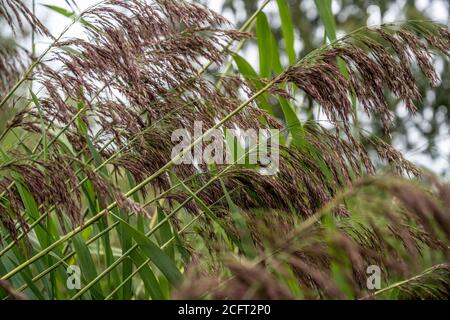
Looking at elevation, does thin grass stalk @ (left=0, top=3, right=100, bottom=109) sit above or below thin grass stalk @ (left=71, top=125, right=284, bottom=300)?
above

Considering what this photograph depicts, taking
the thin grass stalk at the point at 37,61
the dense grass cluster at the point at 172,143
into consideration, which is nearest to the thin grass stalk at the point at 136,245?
the dense grass cluster at the point at 172,143

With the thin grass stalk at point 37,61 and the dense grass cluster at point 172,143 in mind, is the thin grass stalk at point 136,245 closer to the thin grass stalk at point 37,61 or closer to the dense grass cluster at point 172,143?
the dense grass cluster at point 172,143

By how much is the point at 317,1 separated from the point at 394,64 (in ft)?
1.78

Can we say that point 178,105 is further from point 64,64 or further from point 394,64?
point 394,64

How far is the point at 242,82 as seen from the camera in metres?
2.66

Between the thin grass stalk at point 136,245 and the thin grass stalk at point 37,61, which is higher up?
the thin grass stalk at point 37,61

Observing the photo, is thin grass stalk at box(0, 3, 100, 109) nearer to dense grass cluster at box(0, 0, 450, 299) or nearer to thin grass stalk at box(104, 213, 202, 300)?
dense grass cluster at box(0, 0, 450, 299)

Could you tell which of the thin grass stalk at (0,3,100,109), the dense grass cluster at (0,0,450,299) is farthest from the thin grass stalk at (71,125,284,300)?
the thin grass stalk at (0,3,100,109)

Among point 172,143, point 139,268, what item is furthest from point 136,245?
point 172,143

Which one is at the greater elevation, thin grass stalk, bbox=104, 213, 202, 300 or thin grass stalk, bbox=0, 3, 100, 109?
thin grass stalk, bbox=0, 3, 100, 109

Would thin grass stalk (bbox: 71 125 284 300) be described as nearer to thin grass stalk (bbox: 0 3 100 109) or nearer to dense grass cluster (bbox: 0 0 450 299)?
dense grass cluster (bbox: 0 0 450 299)

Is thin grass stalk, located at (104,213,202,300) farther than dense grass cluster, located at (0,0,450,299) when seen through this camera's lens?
Yes

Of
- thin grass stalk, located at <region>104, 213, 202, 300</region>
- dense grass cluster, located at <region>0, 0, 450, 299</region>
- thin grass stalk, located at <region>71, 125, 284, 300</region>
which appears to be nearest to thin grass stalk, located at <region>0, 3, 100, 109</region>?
dense grass cluster, located at <region>0, 0, 450, 299</region>
